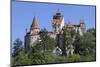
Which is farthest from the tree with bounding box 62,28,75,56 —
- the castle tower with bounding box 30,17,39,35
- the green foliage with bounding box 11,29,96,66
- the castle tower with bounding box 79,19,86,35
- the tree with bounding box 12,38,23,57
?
the tree with bounding box 12,38,23,57

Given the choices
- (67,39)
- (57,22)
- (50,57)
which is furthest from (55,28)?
(50,57)

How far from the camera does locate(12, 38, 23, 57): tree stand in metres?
2.63

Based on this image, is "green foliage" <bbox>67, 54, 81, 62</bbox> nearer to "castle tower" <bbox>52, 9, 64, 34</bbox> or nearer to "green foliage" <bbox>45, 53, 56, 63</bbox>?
"green foliage" <bbox>45, 53, 56, 63</bbox>

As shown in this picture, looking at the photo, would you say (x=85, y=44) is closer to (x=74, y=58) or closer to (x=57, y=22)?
(x=74, y=58)

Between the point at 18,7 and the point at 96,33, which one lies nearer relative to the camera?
the point at 18,7

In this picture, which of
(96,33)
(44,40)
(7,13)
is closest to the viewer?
(7,13)

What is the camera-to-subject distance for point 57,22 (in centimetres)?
284

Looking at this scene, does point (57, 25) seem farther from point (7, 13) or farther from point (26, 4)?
point (7, 13)

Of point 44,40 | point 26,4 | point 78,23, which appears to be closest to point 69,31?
point 78,23

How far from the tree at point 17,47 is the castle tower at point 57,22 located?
460mm

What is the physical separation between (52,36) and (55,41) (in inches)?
2.9

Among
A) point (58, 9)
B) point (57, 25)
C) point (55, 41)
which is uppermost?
point (58, 9)

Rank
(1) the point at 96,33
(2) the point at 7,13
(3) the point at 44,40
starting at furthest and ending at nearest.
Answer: (1) the point at 96,33 < (3) the point at 44,40 < (2) the point at 7,13

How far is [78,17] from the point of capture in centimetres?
294
